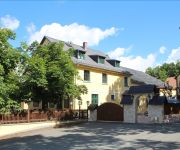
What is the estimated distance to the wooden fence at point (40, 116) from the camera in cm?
2673

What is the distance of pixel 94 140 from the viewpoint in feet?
72.8

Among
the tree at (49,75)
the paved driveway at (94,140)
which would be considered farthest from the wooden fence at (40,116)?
the tree at (49,75)

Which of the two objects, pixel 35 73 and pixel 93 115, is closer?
pixel 35 73

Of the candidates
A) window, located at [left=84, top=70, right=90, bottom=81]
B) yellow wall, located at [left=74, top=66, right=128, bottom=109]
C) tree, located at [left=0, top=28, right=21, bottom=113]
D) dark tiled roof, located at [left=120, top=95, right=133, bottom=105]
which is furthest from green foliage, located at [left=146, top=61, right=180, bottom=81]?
tree, located at [left=0, top=28, right=21, bottom=113]

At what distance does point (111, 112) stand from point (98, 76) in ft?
35.1

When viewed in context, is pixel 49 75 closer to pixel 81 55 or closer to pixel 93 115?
pixel 93 115

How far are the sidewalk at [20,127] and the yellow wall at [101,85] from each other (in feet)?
38.0

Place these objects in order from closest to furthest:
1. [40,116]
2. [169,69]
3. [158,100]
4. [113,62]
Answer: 1. [40,116]
2. [158,100]
3. [113,62]
4. [169,69]

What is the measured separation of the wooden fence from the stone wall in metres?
7.23

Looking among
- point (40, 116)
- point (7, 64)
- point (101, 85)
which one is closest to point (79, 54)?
point (101, 85)

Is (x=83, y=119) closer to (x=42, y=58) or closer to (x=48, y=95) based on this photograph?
(x=48, y=95)

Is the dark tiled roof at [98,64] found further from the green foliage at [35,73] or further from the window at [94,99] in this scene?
the green foliage at [35,73]

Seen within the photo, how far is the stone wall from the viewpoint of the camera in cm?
3197

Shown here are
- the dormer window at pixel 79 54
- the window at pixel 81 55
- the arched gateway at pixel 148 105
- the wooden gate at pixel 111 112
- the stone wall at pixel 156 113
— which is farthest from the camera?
the window at pixel 81 55
